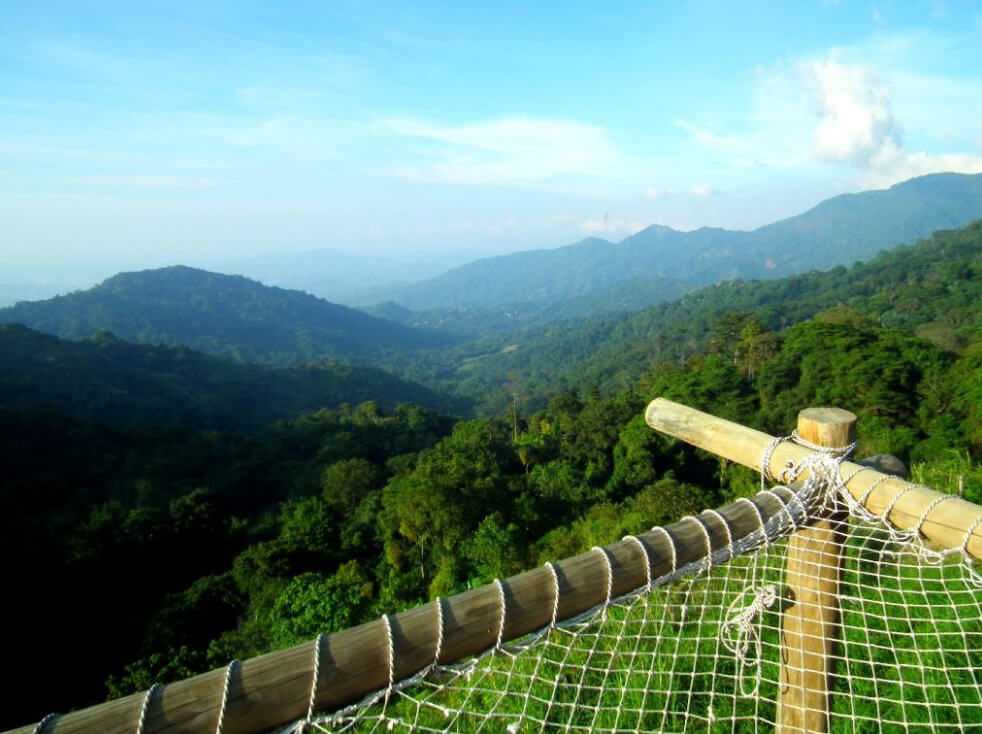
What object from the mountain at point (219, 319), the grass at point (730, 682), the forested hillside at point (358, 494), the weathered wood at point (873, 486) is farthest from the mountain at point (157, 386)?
the weathered wood at point (873, 486)

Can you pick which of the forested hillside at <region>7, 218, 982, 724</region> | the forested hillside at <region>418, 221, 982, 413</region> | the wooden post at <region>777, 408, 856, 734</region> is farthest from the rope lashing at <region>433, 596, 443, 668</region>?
the forested hillside at <region>418, 221, 982, 413</region>

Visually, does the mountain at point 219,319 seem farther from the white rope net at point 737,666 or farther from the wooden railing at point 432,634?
the wooden railing at point 432,634

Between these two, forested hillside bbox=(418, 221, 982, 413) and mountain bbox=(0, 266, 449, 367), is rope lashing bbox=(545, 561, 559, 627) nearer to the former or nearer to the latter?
forested hillside bbox=(418, 221, 982, 413)

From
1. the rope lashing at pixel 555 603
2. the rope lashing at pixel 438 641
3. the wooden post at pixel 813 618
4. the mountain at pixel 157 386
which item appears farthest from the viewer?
the mountain at pixel 157 386

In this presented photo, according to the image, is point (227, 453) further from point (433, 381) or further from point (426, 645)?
point (433, 381)

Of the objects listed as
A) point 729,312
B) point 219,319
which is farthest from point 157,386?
point 219,319
